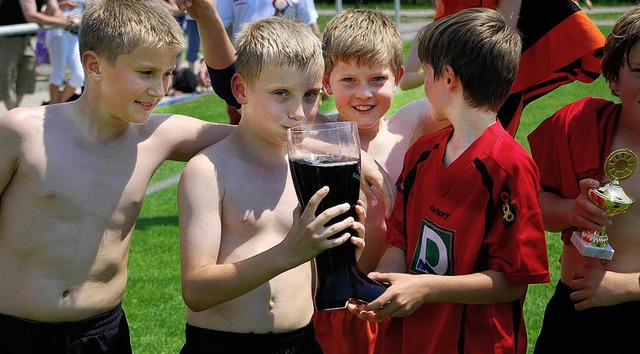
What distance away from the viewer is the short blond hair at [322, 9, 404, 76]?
3.42 metres

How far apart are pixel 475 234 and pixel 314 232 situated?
576 mm

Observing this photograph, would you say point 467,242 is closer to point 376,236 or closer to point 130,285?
point 376,236

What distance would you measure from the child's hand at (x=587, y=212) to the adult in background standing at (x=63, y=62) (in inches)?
337

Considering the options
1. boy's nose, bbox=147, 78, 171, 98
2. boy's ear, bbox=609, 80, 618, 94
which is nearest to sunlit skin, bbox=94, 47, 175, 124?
boy's nose, bbox=147, 78, 171, 98

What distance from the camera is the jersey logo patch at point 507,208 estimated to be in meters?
2.73

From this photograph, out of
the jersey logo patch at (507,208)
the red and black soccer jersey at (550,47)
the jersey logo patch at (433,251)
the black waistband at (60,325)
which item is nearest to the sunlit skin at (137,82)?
the black waistband at (60,325)

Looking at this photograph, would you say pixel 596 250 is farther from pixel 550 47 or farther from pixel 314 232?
pixel 550 47

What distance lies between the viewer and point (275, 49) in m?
2.93

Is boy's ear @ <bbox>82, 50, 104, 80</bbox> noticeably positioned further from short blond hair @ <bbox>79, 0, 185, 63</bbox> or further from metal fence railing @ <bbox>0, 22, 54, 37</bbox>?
metal fence railing @ <bbox>0, 22, 54, 37</bbox>

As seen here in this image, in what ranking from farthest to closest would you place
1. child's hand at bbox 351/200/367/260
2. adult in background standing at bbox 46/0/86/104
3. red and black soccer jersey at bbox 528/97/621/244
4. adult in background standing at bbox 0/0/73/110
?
adult in background standing at bbox 46/0/86/104 → adult in background standing at bbox 0/0/73/110 → red and black soccer jersey at bbox 528/97/621/244 → child's hand at bbox 351/200/367/260

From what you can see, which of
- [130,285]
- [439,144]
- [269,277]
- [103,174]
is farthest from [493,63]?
[130,285]

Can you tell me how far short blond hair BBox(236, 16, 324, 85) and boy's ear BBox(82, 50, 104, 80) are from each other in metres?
0.48

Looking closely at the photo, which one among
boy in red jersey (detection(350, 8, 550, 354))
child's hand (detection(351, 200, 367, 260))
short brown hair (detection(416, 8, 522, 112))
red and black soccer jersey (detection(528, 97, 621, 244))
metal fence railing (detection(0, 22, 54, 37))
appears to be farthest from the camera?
metal fence railing (detection(0, 22, 54, 37))

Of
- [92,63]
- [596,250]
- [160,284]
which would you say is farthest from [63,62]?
[596,250]
